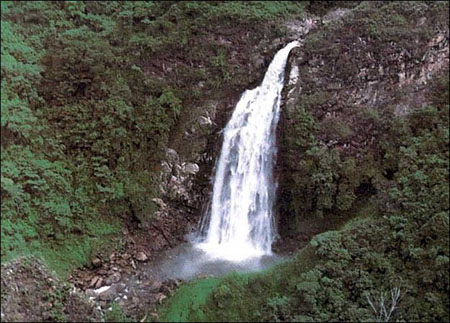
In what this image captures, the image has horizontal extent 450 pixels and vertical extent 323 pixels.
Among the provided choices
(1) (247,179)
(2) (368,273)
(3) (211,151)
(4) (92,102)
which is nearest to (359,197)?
(2) (368,273)

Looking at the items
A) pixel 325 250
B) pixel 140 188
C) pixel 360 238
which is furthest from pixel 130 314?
pixel 360 238

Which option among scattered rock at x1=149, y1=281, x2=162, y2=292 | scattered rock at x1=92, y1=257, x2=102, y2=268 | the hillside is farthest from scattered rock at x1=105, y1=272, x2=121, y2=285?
scattered rock at x1=149, y1=281, x2=162, y2=292

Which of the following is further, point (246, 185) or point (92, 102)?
point (246, 185)

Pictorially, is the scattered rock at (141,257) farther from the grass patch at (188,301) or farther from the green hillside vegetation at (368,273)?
the green hillside vegetation at (368,273)

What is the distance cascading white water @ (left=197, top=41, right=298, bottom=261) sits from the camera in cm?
1318

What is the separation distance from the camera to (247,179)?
44.2 feet

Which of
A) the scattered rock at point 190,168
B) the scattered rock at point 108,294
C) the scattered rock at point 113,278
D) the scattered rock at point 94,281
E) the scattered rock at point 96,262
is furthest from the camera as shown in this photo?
the scattered rock at point 190,168

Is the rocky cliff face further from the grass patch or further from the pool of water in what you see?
the grass patch

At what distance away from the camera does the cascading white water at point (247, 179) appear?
13.2 metres

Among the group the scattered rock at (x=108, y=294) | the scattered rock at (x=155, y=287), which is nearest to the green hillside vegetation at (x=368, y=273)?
the scattered rock at (x=155, y=287)

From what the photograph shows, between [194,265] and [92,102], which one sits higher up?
[92,102]

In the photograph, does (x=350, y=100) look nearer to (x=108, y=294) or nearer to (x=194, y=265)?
(x=194, y=265)

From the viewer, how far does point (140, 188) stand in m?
13.0

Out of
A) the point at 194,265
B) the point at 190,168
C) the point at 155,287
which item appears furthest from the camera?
the point at 190,168
